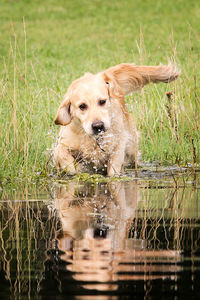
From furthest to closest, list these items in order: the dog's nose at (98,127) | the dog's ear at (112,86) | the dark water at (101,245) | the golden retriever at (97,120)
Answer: the dog's ear at (112,86) → the golden retriever at (97,120) → the dog's nose at (98,127) → the dark water at (101,245)

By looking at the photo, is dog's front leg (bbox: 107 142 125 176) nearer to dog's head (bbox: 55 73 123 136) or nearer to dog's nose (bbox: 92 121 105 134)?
dog's head (bbox: 55 73 123 136)

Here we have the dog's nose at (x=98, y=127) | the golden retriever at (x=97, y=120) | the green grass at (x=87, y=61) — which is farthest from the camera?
the green grass at (x=87, y=61)

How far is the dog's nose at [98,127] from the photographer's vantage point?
6387 millimetres

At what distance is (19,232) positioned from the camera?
12.7 ft

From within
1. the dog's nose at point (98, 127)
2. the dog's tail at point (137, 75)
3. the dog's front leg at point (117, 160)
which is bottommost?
the dog's front leg at point (117, 160)

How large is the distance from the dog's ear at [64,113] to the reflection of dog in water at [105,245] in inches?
77.2

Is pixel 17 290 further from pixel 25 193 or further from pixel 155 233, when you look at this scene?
pixel 25 193

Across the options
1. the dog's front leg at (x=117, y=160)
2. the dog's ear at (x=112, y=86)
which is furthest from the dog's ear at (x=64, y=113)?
the dog's front leg at (x=117, y=160)

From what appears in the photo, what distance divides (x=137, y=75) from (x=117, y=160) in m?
1.16

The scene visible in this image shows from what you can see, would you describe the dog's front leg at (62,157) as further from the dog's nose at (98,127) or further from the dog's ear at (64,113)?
the dog's nose at (98,127)

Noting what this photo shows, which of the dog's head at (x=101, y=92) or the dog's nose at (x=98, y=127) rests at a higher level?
the dog's head at (x=101, y=92)

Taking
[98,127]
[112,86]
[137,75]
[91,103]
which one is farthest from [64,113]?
[137,75]

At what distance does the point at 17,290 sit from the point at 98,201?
232cm

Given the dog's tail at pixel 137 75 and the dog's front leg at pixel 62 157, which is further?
the dog's tail at pixel 137 75
